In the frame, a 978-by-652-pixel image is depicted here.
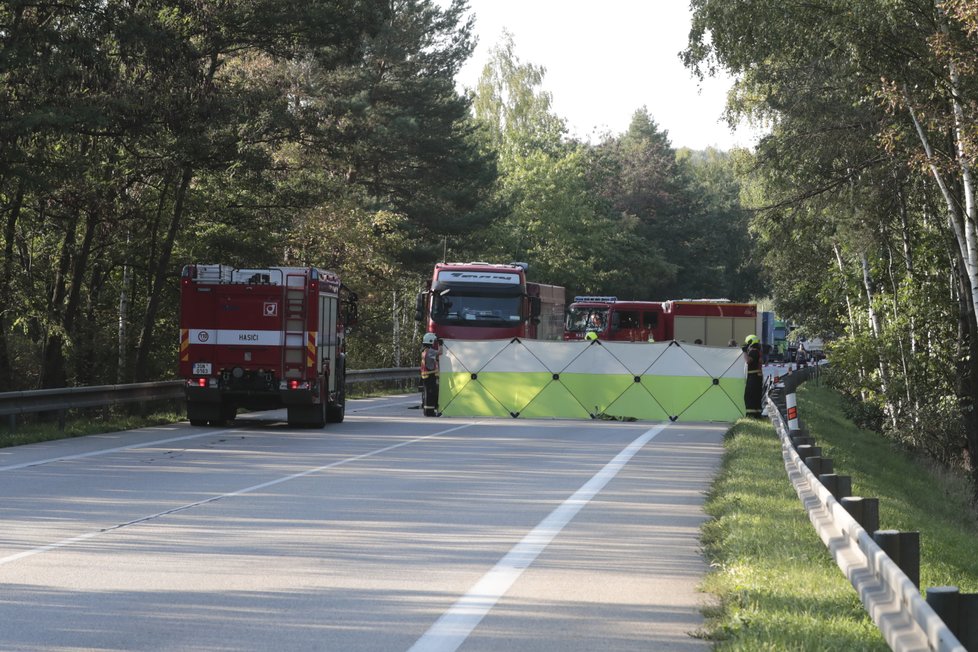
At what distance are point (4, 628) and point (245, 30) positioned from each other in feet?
78.0

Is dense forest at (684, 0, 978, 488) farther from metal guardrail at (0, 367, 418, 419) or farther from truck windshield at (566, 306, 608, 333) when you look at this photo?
metal guardrail at (0, 367, 418, 419)

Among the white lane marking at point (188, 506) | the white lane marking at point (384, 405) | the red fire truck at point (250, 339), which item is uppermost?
the red fire truck at point (250, 339)

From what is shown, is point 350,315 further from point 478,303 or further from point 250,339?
point 478,303

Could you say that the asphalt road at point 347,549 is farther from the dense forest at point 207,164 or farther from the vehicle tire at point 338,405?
the dense forest at point 207,164

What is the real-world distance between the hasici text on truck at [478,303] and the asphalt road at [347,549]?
1441cm

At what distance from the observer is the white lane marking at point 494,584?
7.50 meters

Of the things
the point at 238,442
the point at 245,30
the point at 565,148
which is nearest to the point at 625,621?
the point at 238,442

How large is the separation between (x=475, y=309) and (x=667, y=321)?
16.5 meters

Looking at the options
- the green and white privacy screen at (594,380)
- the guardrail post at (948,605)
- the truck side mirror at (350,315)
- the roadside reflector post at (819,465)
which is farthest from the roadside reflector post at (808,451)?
the green and white privacy screen at (594,380)

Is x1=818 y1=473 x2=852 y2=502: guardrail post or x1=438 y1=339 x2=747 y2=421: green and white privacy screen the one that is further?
x1=438 y1=339 x2=747 y2=421: green and white privacy screen

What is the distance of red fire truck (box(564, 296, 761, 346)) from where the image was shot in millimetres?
49000

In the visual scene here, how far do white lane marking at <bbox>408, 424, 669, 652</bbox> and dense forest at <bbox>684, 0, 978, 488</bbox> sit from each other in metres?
8.66

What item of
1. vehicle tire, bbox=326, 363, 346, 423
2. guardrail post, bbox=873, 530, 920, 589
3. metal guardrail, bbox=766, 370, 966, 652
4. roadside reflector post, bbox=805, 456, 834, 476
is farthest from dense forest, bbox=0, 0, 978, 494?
guardrail post, bbox=873, 530, 920, 589

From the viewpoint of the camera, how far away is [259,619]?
799 centimetres
